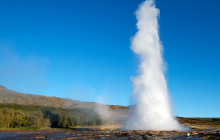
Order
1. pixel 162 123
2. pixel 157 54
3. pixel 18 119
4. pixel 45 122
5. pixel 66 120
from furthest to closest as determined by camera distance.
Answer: pixel 66 120, pixel 45 122, pixel 18 119, pixel 157 54, pixel 162 123

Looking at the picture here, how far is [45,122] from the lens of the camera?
80.4 meters

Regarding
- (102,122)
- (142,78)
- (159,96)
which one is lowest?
(102,122)

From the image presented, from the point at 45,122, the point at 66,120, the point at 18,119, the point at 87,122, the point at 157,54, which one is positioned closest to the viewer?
the point at 157,54

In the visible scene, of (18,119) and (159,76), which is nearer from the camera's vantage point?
(159,76)

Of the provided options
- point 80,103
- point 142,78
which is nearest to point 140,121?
point 142,78

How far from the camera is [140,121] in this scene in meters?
49.8

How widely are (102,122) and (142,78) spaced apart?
57055 mm

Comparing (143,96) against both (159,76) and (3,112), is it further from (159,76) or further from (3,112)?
(3,112)

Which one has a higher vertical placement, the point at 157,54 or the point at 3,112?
the point at 157,54

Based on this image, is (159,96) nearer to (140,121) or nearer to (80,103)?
(140,121)

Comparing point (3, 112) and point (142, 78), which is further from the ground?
point (142, 78)

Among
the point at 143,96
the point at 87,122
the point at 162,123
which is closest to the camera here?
the point at 162,123

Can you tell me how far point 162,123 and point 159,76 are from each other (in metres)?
12.2

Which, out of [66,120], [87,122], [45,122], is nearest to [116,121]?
[87,122]
